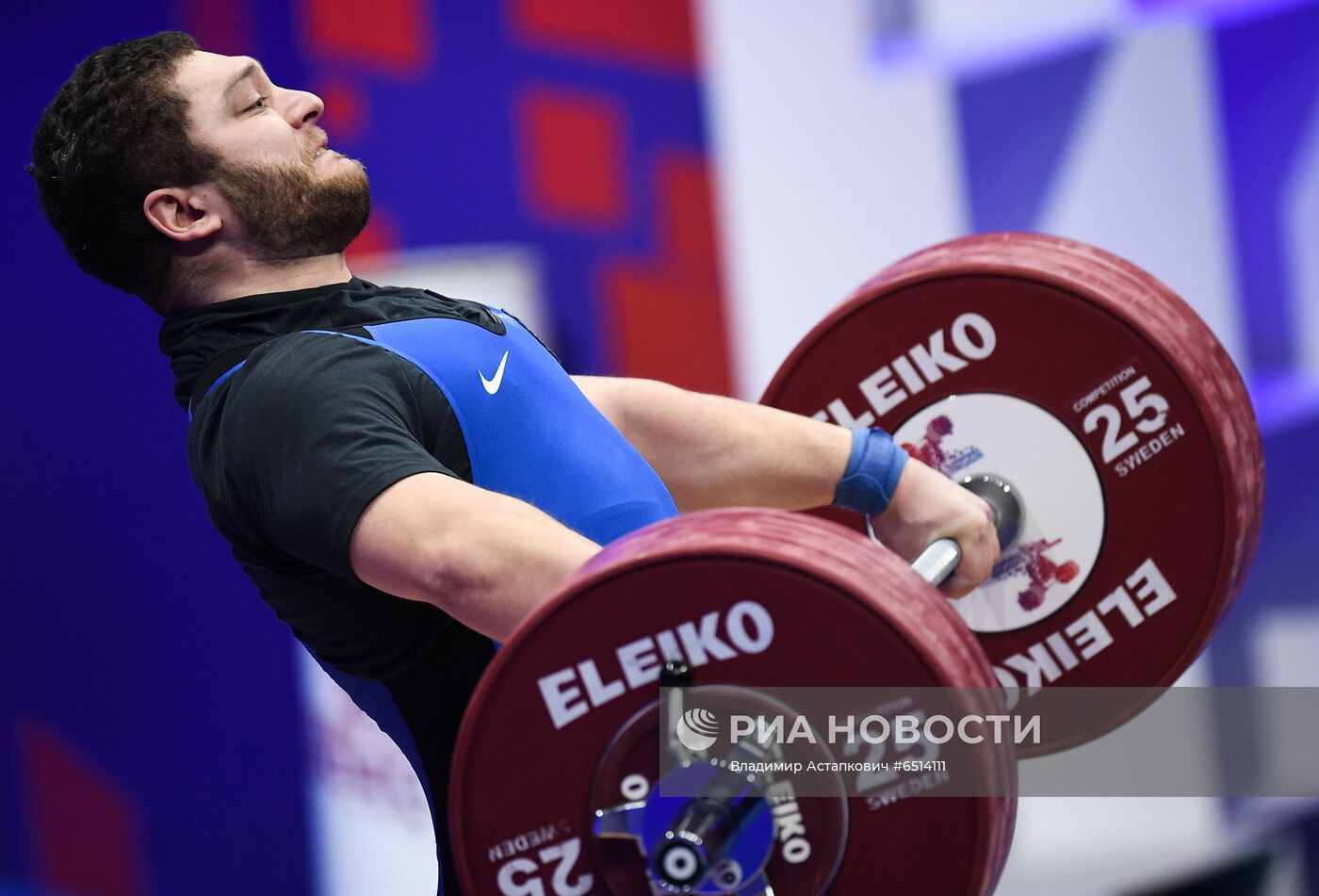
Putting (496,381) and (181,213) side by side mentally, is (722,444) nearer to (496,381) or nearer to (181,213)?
(496,381)

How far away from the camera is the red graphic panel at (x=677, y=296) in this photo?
3.39 meters

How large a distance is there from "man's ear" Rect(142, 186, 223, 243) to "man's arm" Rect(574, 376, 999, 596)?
0.51 metres

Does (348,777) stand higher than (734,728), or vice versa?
(734,728)

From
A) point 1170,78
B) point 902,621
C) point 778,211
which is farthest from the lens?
point 778,211

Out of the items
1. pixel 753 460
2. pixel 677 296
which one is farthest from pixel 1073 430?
pixel 677 296

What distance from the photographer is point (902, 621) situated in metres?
1.11

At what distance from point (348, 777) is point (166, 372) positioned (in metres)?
1.05

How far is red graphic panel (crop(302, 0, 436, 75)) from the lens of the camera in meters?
3.38

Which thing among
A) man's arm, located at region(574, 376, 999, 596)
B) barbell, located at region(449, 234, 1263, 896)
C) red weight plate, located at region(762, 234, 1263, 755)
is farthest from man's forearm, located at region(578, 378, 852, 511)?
barbell, located at region(449, 234, 1263, 896)

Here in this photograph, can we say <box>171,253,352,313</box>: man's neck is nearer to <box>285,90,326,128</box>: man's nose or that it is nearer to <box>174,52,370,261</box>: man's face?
<box>174,52,370,261</box>: man's face

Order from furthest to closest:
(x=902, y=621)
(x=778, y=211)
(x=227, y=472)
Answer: (x=778, y=211) < (x=227, y=472) < (x=902, y=621)

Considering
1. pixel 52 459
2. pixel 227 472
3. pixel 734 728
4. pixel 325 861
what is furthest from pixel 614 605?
pixel 52 459

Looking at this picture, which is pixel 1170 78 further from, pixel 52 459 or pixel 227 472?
pixel 52 459

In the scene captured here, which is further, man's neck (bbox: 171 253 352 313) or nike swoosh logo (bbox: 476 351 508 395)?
man's neck (bbox: 171 253 352 313)
